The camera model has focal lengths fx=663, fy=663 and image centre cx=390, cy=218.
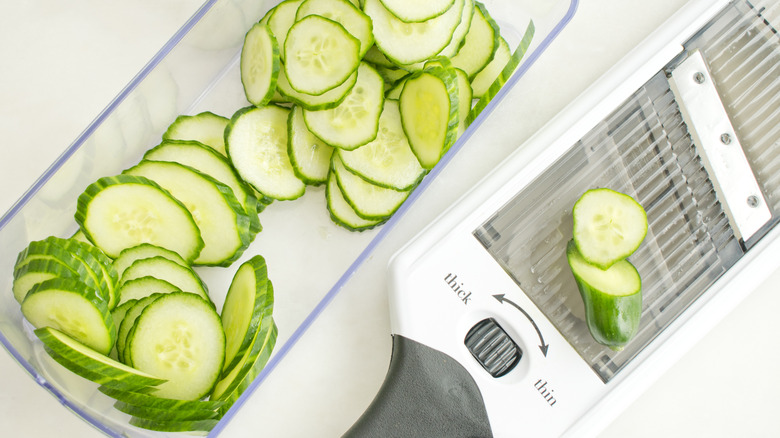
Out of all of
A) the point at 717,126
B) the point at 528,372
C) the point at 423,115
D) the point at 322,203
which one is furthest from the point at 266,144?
the point at 717,126

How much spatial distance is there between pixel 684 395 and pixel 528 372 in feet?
1.22

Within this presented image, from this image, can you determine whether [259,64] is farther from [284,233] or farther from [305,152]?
[284,233]

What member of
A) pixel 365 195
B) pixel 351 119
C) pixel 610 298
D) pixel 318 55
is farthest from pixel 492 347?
pixel 318 55

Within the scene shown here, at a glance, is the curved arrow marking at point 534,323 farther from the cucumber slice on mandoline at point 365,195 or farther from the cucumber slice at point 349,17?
the cucumber slice at point 349,17

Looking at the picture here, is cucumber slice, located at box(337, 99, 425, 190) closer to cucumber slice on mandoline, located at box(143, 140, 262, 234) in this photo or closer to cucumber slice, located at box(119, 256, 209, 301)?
cucumber slice on mandoline, located at box(143, 140, 262, 234)

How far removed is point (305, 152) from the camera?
40.8 inches

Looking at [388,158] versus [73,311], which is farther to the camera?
[388,158]

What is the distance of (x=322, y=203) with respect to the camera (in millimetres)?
1090

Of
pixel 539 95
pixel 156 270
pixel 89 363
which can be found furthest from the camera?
pixel 539 95

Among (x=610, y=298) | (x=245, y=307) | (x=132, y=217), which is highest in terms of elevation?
(x=132, y=217)

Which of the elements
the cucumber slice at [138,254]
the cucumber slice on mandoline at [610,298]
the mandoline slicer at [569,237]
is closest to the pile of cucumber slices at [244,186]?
the cucumber slice at [138,254]

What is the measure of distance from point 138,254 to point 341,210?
30 centimetres

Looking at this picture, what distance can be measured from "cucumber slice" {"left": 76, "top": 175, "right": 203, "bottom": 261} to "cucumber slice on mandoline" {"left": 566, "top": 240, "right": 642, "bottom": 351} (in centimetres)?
56

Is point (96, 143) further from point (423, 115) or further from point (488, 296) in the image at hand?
point (488, 296)
